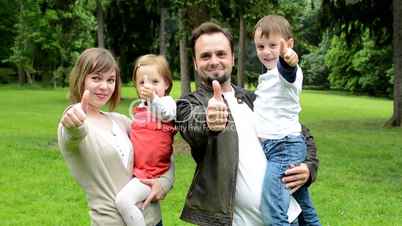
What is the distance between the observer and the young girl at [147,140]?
303cm

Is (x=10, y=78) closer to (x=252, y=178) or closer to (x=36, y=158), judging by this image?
(x=36, y=158)

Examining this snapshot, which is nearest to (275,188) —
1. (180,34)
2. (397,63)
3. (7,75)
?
(180,34)

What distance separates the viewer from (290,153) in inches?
118

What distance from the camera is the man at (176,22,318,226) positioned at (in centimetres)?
280

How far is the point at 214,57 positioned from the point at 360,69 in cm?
5288

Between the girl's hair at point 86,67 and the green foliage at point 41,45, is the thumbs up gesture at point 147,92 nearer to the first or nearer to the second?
the girl's hair at point 86,67

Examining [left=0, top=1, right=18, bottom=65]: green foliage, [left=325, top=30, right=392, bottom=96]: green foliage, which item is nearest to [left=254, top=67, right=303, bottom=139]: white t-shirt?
[left=325, top=30, right=392, bottom=96]: green foliage

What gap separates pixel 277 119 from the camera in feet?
9.72

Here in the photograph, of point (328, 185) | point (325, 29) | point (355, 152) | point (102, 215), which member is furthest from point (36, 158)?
point (325, 29)

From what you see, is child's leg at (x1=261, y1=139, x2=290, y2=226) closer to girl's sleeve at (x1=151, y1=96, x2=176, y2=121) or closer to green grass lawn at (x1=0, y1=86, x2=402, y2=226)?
girl's sleeve at (x1=151, y1=96, x2=176, y2=121)

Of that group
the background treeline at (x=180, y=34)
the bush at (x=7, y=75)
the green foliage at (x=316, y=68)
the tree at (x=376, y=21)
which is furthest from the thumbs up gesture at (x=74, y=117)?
the green foliage at (x=316, y=68)

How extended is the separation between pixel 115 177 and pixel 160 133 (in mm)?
311

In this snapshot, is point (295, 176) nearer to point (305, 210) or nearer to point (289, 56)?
point (305, 210)

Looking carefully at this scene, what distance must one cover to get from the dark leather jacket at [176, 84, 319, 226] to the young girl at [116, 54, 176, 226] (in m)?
0.16
